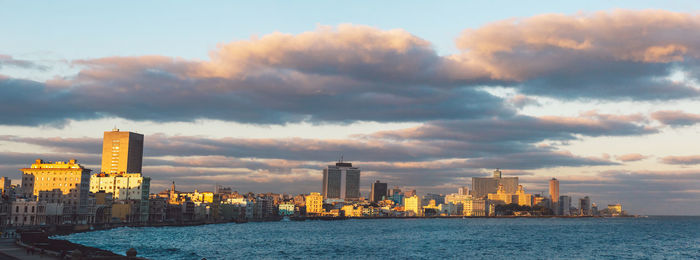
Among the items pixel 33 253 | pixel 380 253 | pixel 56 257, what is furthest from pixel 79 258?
pixel 380 253

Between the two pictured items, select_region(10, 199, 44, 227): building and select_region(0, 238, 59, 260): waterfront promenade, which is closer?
select_region(0, 238, 59, 260): waterfront promenade

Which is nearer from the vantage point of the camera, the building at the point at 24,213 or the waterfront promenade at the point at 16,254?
the waterfront promenade at the point at 16,254

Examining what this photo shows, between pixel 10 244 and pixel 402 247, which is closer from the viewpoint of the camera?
pixel 10 244

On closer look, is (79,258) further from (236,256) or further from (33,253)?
A: (236,256)

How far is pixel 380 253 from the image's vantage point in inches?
4776

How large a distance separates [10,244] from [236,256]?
33.1 meters

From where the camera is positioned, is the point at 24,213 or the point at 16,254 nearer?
the point at 16,254

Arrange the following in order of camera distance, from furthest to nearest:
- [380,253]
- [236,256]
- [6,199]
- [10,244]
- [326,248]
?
[6,199]
[326,248]
[380,253]
[236,256]
[10,244]

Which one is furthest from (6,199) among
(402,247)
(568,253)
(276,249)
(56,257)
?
(568,253)

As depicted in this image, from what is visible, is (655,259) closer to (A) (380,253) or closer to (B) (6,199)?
(A) (380,253)

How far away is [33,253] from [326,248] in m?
65.6

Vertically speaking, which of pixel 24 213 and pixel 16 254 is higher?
pixel 24 213

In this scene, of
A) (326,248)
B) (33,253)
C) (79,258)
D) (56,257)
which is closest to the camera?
(79,258)

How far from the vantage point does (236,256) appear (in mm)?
109562
